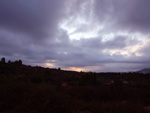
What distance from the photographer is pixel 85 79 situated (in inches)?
982

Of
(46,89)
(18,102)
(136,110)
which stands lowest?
(136,110)

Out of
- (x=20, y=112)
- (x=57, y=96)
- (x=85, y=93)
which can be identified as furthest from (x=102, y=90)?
(x=20, y=112)

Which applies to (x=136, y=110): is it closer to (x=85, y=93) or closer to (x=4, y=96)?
(x=85, y=93)

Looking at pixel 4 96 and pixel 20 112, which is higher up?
pixel 4 96

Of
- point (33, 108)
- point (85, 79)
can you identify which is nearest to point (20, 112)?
point (33, 108)

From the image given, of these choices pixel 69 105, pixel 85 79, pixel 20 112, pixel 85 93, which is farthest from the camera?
pixel 85 79

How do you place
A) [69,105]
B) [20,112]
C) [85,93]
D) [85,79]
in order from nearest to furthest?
[20,112] → [69,105] → [85,93] → [85,79]

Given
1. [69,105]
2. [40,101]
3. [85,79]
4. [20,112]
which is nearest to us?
[20,112]

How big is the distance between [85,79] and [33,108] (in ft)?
54.7

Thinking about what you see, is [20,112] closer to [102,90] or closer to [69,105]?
[69,105]

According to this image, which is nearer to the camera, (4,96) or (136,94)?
(4,96)

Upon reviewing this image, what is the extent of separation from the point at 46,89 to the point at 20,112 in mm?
2375

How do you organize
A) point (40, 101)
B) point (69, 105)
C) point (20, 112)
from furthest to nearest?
point (69, 105)
point (40, 101)
point (20, 112)

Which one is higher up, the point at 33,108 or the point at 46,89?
the point at 46,89
